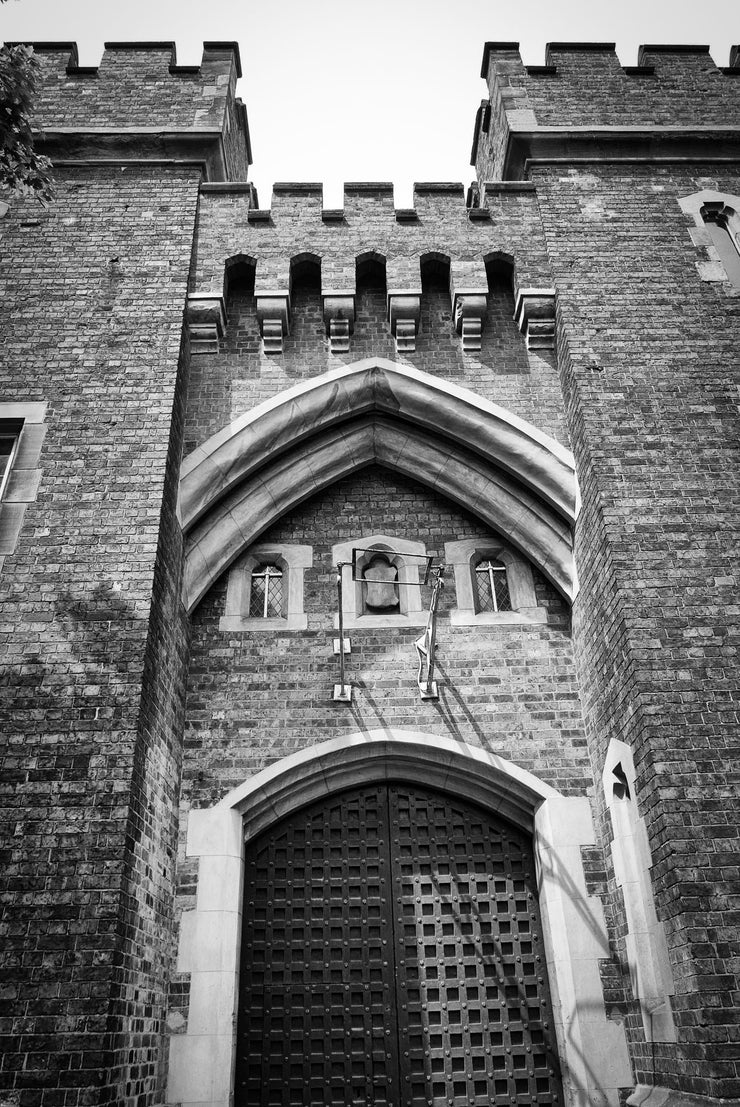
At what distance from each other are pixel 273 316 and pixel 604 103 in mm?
4151

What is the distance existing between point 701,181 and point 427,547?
4.38 meters

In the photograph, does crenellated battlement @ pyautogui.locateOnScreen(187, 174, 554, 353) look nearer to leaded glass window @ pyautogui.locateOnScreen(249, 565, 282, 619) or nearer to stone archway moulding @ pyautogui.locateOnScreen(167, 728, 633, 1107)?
leaded glass window @ pyautogui.locateOnScreen(249, 565, 282, 619)

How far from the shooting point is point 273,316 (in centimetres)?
738

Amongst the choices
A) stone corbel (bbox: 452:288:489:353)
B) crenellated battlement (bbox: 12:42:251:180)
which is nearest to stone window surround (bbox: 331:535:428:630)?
→ stone corbel (bbox: 452:288:489:353)

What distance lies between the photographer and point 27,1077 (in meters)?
4.23

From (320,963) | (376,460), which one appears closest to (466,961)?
(320,963)

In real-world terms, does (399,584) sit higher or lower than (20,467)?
lower

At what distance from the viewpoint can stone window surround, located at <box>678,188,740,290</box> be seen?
7.38 metres

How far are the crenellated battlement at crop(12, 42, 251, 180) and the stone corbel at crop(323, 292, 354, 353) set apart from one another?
1969 millimetres

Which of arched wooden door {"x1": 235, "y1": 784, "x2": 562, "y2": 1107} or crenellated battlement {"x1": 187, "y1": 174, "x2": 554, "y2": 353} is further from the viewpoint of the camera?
crenellated battlement {"x1": 187, "y1": 174, "x2": 554, "y2": 353}

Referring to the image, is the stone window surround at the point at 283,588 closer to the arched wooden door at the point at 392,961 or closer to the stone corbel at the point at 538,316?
the arched wooden door at the point at 392,961

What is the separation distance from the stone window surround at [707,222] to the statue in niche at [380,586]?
12.3 ft

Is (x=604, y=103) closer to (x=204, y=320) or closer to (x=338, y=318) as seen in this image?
(x=338, y=318)

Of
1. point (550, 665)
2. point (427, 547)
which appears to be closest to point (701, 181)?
point (427, 547)
